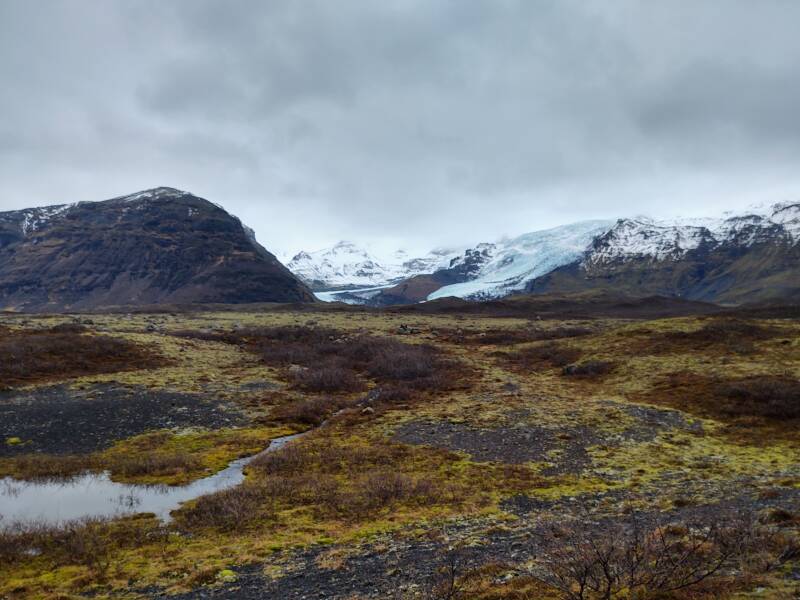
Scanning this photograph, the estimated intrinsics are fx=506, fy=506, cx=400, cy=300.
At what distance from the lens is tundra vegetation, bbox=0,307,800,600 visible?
11.2m

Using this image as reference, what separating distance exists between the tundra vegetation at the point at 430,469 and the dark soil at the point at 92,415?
196 millimetres

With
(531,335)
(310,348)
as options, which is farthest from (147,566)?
(531,335)

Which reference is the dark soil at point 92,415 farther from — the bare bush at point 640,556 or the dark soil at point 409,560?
the bare bush at point 640,556

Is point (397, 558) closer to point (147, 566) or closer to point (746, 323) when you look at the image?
point (147, 566)

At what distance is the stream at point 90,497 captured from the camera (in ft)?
55.6

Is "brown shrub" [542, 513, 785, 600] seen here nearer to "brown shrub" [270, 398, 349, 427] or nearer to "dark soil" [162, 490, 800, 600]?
"dark soil" [162, 490, 800, 600]

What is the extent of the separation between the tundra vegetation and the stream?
0.70 metres

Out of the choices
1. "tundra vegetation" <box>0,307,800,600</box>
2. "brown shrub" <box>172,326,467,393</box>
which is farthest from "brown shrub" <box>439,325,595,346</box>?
"tundra vegetation" <box>0,307,800,600</box>

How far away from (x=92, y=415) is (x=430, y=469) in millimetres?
21072

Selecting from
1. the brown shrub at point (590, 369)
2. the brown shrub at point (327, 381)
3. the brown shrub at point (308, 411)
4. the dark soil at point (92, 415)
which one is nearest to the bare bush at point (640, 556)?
the brown shrub at point (308, 411)

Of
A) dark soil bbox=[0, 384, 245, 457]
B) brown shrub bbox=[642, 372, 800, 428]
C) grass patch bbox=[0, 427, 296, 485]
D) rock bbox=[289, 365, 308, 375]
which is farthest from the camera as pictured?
rock bbox=[289, 365, 308, 375]

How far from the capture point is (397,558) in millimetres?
12508

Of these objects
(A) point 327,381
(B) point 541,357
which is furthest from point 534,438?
(B) point 541,357

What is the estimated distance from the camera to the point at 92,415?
29.5 metres
